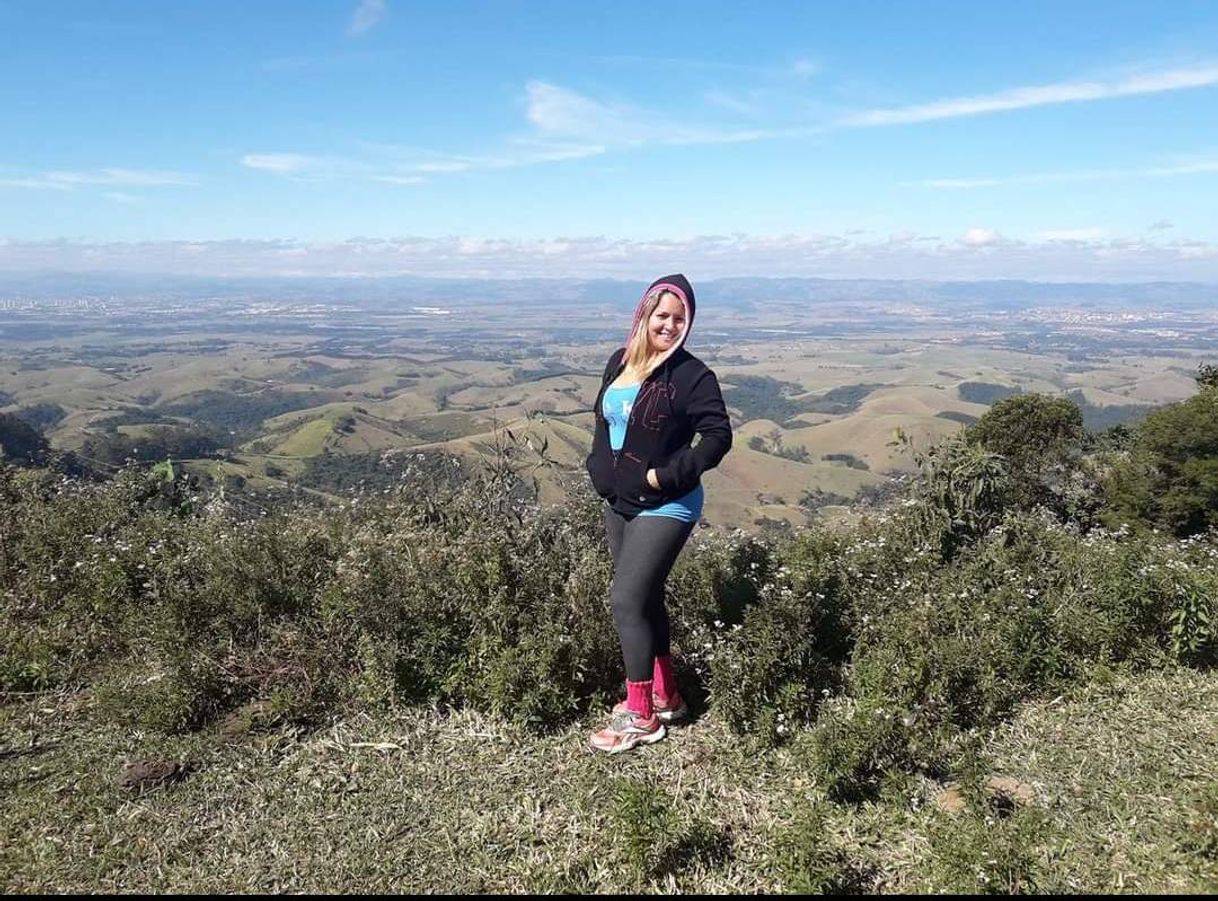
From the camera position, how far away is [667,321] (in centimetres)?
347

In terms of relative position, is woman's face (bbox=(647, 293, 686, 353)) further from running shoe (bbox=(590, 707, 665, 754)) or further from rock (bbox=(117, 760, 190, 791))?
rock (bbox=(117, 760, 190, 791))

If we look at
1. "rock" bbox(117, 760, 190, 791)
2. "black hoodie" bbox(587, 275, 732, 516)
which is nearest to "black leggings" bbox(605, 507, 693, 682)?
"black hoodie" bbox(587, 275, 732, 516)

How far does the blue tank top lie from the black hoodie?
0.04 m

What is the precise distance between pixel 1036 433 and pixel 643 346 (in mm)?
20427

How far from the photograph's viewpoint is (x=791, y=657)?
392 centimetres

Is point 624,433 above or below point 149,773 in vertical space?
above

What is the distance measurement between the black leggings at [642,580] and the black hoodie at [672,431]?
12 cm

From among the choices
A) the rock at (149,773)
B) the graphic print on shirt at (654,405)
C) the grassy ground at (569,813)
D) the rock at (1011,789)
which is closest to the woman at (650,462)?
the graphic print on shirt at (654,405)

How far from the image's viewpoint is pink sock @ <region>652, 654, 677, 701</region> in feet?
12.4

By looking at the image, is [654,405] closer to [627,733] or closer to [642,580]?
[642,580]

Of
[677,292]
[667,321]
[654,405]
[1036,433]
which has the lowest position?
[1036,433]

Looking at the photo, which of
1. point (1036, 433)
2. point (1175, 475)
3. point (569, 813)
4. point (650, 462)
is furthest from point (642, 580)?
point (1036, 433)

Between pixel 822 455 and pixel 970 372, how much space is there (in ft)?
184

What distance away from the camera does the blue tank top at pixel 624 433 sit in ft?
11.2
